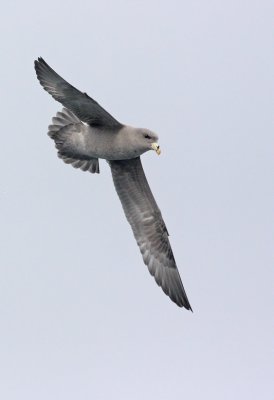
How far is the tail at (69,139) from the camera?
15672mm

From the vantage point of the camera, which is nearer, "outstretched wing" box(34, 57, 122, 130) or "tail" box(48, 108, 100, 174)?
"outstretched wing" box(34, 57, 122, 130)

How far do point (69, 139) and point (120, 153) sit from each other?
0.91 meters

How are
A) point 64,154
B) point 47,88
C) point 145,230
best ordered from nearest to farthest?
point 47,88 → point 64,154 → point 145,230

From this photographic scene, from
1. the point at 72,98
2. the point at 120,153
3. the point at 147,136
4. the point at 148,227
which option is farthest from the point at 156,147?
the point at 148,227

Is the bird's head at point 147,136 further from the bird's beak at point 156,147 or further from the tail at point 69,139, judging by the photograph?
the tail at point 69,139

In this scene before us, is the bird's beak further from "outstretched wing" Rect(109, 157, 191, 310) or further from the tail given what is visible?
"outstretched wing" Rect(109, 157, 191, 310)

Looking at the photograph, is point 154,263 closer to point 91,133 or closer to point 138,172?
point 138,172

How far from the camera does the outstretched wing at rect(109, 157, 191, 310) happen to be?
1678 cm

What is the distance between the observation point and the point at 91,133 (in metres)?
15.4

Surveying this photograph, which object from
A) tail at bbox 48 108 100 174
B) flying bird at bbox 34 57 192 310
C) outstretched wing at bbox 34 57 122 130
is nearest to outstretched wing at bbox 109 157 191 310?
flying bird at bbox 34 57 192 310

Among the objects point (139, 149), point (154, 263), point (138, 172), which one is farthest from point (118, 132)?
point (154, 263)

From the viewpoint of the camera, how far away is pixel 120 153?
603 inches

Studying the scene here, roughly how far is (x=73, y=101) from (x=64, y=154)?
1.26 metres

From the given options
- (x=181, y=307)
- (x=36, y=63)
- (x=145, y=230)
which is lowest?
(x=181, y=307)
